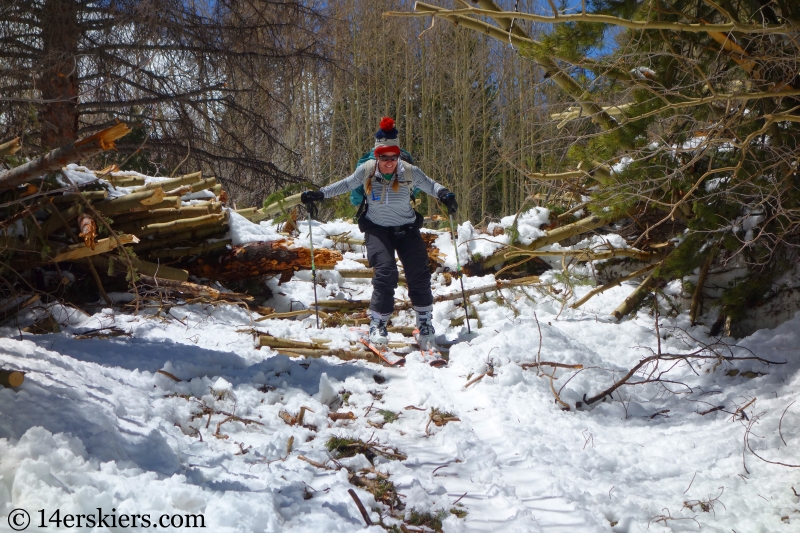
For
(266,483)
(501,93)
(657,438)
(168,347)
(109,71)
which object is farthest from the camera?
(501,93)

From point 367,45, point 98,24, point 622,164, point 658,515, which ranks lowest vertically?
point 658,515

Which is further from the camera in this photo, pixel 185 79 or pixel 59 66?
pixel 185 79

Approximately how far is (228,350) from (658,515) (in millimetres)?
3521

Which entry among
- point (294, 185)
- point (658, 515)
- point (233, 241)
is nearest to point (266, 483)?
point (658, 515)

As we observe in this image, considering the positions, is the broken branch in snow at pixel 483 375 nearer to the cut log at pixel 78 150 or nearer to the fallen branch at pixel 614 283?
the fallen branch at pixel 614 283

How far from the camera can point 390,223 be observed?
21.7ft

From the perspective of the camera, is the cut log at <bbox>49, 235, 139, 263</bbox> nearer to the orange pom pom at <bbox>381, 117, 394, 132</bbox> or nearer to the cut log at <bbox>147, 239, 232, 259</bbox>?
the cut log at <bbox>147, 239, 232, 259</bbox>

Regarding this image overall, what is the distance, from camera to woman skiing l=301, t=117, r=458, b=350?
6.43 metres

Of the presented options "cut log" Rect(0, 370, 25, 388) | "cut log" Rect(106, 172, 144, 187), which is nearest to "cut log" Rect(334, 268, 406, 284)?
"cut log" Rect(106, 172, 144, 187)

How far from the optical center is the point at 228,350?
511 centimetres

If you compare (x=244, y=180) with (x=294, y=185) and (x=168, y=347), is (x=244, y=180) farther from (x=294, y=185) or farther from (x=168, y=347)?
(x=168, y=347)

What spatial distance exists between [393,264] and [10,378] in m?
4.03

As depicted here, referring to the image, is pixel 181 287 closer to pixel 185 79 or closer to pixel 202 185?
pixel 202 185

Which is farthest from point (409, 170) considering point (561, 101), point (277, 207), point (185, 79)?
point (185, 79)
